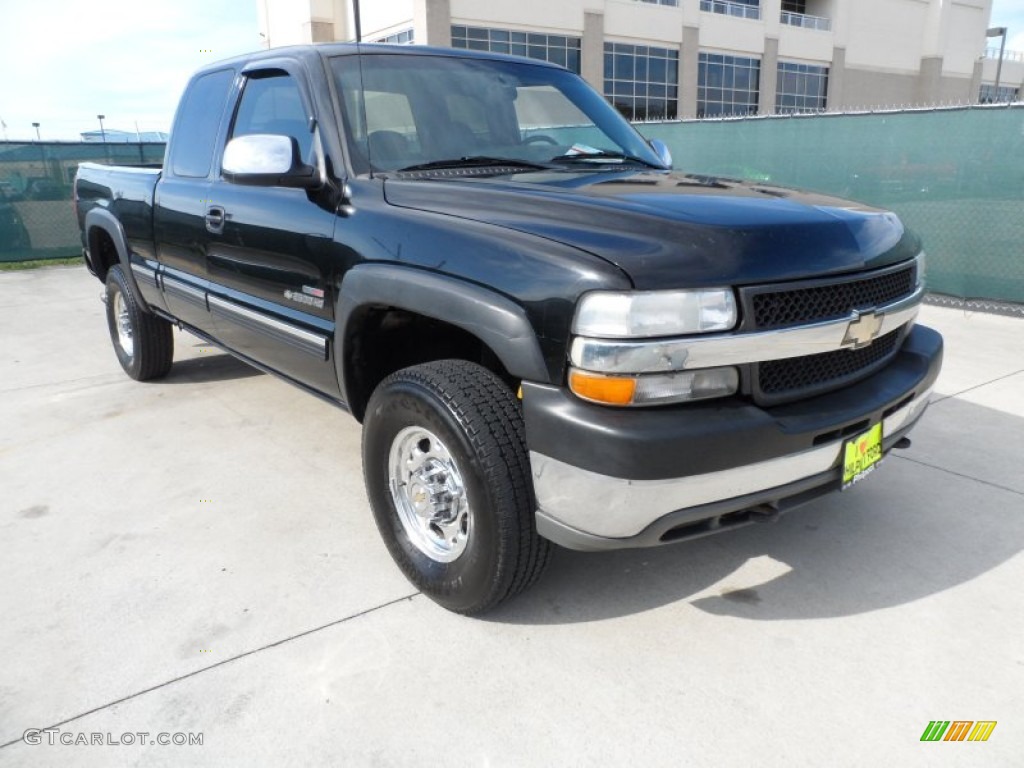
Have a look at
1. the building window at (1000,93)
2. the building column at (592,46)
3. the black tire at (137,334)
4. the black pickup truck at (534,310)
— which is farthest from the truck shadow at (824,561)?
the building window at (1000,93)

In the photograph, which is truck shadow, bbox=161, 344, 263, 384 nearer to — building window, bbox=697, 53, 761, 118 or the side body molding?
the side body molding

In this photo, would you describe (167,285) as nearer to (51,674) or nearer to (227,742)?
(51,674)

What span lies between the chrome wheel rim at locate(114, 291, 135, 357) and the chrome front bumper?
168 inches

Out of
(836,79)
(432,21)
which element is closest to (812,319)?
(432,21)

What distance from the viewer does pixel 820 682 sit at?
2279 millimetres

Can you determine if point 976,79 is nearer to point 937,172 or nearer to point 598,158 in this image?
point 937,172

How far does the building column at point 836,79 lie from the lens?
44000 mm

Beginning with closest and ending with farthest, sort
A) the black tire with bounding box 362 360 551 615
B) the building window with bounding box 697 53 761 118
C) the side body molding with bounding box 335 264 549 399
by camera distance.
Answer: the side body molding with bounding box 335 264 549 399 → the black tire with bounding box 362 360 551 615 → the building window with bounding box 697 53 761 118

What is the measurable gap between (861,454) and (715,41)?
40.3 metres

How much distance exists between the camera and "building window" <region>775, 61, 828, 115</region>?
42.4 meters

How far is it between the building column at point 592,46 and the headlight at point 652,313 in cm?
3342

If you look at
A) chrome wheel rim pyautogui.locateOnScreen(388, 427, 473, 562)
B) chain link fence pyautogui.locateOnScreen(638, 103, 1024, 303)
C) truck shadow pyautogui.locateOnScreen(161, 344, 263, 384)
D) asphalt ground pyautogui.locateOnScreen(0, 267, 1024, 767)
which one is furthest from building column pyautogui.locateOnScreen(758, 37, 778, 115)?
chrome wheel rim pyautogui.locateOnScreen(388, 427, 473, 562)

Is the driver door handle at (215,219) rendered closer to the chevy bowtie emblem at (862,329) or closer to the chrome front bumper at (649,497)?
the chrome front bumper at (649,497)

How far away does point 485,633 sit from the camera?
2533 millimetres
